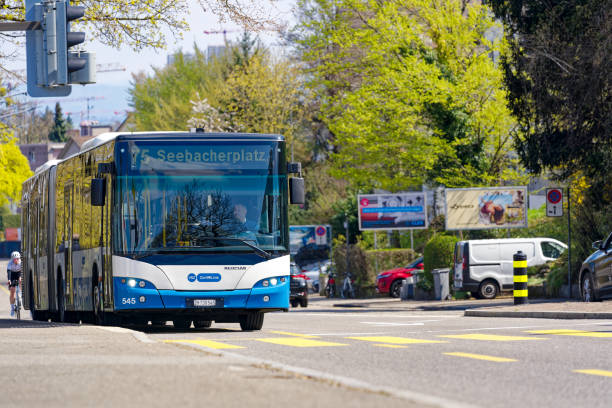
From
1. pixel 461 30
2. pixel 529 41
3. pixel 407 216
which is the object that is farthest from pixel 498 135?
pixel 529 41

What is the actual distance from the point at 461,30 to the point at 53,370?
3241 centimetres

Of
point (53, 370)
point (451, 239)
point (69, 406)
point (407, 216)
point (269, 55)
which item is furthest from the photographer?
point (269, 55)

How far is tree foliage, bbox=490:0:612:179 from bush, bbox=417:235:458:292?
24.7 feet

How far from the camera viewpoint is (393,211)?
47.3 meters

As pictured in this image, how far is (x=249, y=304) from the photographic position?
18062 millimetres

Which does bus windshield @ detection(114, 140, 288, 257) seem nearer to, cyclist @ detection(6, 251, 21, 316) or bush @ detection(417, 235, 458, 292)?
cyclist @ detection(6, 251, 21, 316)

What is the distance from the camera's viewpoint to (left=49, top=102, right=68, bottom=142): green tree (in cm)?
18238

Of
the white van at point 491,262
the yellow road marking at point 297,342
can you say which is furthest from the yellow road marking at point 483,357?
the white van at point 491,262

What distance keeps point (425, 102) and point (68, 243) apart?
1995 centimetres

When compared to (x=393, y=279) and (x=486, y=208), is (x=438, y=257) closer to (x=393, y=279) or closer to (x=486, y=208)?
(x=486, y=208)

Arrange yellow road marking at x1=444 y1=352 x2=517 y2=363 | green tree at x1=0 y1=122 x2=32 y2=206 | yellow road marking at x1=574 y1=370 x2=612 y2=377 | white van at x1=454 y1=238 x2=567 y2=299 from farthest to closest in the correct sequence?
green tree at x1=0 y1=122 x2=32 y2=206
white van at x1=454 y1=238 x2=567 y2=299
yellow road marking at x1=444 y1=352 x2=517 y2=363
yellow road marking at x1=574 y1=370 x2=612 y2=377

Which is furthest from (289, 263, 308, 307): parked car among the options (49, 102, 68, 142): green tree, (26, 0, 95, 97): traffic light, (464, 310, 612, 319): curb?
(49, 102, 68, 142): green tree

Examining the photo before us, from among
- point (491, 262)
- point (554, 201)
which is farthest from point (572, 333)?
point (491, 262)

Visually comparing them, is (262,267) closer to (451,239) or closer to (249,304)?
(249,304)
